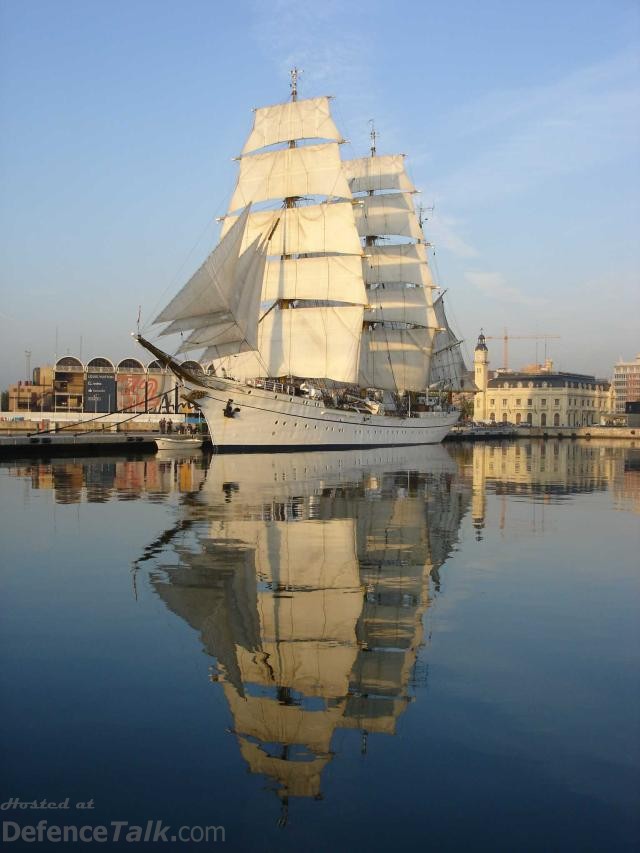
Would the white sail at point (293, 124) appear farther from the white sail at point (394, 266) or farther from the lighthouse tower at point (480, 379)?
the lighthouse tower at point (480, 379)

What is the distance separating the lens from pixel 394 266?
85375 mm

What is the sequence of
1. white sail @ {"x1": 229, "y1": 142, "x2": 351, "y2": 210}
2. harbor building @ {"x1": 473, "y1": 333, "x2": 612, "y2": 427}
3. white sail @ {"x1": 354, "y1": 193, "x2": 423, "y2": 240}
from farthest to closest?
harbor building @ {"x1": 473, "y1": 333, "x2": 612, "y2": 427}
white sail @ {"x1": 354, "y1": 193, "x2": 423, "y2": 240}
white sail @ {"x1": 229, "y1": 142, "x2": 351, "y2": 210}

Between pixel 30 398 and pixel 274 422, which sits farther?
pixel 30 398

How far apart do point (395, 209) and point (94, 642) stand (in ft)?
272

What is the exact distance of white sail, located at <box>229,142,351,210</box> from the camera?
2677 inches

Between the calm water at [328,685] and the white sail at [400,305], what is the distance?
221 ft

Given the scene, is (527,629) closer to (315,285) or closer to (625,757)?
(625,757)

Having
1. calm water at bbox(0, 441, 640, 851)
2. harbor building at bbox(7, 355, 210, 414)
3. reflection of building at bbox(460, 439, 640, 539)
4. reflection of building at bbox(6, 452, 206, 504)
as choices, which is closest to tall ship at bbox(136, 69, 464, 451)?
reflection of building at bbox(6, 452, 206, 504)

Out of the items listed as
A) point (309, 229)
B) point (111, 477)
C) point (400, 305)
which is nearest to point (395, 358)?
point (400, 305)

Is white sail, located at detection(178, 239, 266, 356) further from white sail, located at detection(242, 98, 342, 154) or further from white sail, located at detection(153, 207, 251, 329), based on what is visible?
white sail, located at detection(242, 98, 342, 154)

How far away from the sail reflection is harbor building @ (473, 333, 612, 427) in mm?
161469

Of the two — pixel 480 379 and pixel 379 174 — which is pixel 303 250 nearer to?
pixel 379 174

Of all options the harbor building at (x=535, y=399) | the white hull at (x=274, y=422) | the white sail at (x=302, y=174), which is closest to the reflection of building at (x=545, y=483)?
the white hull at (x=274, y=422)

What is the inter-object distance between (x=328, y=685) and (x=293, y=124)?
2688 inches
